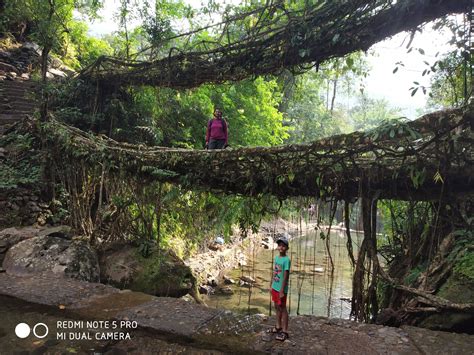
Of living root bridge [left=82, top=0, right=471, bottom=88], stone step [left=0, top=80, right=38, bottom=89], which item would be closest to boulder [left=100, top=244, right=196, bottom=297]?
living root bridge [left=82, top=0, right=471, bottom=88]

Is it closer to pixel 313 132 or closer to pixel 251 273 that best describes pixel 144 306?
pixel 251 273

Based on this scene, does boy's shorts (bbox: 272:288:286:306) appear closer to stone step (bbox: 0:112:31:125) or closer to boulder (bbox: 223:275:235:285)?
boulder (bbox: 223:275:235:285)

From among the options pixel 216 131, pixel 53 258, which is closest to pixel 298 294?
pixel 216 131

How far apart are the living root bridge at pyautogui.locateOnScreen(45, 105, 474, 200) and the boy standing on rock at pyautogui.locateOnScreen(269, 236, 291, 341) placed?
A: 1004mm

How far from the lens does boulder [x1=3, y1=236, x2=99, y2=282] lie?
4.95m

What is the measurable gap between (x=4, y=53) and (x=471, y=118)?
1570 centimetres

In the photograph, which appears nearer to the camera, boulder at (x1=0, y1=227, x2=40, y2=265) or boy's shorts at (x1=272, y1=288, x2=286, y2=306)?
boy's shorts at (x1=272, y1=288, x2=286, y2=306)

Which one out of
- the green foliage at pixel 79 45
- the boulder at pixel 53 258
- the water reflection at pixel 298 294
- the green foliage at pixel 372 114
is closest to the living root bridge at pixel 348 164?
the boulder at pixel 53 258

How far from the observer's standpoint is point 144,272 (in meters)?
5.84

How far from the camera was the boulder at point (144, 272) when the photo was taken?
573cm

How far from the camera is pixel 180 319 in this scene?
3531 mm

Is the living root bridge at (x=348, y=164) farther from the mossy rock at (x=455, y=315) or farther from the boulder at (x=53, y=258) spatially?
the boulder at (x=53, y=258)

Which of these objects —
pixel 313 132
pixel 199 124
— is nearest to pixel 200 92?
pixel 199 124

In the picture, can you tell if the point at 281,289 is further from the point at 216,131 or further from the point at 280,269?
Answer: the point at 216,131
